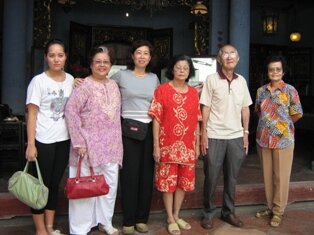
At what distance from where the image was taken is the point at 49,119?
11.0 ft

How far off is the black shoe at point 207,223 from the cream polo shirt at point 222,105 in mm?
833

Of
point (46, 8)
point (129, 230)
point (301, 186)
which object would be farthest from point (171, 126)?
point (46, 8)

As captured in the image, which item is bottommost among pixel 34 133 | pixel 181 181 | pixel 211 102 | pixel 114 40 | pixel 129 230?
pixel 129 230

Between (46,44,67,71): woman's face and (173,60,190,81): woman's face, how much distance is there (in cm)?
97

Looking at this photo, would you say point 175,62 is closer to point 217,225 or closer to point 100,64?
point 100,64

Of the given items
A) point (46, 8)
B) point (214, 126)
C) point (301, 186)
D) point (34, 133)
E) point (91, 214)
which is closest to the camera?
point (34, 133)

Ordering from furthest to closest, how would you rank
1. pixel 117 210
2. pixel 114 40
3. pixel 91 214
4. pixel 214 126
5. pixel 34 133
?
pixel 114 40, pixel 117 210, pixel 214 126, pixel 91 214, pixel 34 133

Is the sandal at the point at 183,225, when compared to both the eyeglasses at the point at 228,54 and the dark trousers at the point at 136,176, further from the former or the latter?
the eyeglasses at the point at 228,54

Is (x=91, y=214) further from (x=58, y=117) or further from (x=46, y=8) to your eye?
(x=46, y=8)

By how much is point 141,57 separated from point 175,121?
2.03 ft

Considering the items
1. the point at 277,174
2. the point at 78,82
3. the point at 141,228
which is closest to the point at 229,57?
the point at 277,174

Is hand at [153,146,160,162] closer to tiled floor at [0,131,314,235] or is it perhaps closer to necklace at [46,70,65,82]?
tiled floor at [0,131,314,235]

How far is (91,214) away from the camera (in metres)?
3.58

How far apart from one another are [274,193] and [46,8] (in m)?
6.38
